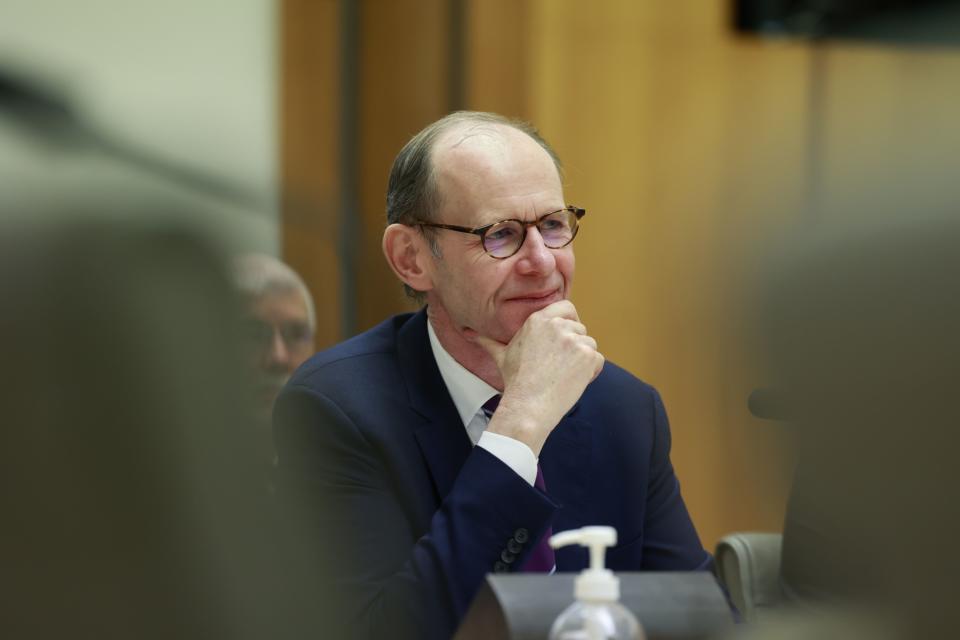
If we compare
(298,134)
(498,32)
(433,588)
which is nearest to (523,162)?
(298,134)

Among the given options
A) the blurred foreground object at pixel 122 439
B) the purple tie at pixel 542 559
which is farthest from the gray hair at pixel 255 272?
the purple tie at pixel 542 559

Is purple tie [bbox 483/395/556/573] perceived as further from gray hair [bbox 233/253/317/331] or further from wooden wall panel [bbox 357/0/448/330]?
wooden wall panel [bbox 357/0/448/330]

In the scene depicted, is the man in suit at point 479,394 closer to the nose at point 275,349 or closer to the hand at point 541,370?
the hand at point 541,370

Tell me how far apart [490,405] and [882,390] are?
1.22 m

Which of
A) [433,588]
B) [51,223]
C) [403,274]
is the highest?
[51,223]

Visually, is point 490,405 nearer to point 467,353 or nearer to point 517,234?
point 467,353

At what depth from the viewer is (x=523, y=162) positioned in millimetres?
1644

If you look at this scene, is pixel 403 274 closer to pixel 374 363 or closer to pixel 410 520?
pixel 374 363

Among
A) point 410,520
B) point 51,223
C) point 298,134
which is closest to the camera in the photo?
point 51,223

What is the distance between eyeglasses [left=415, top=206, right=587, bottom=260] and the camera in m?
1.62

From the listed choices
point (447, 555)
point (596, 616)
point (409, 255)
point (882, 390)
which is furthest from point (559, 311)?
point (882, 390)

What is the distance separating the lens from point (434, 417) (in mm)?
1534

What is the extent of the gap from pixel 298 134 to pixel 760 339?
3.27 feet

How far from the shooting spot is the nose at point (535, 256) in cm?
160
